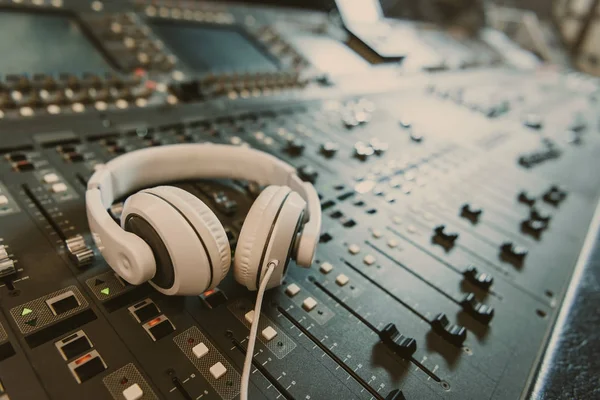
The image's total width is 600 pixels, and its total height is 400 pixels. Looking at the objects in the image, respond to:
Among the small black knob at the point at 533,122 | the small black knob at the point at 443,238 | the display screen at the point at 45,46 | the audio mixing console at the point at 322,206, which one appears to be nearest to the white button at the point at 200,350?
the audio mixing console at the point at 322,206

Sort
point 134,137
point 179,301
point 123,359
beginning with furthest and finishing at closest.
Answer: point 134,137 < point 179,301 < point 123,359

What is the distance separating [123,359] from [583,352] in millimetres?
872

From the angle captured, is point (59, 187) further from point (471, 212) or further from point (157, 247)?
point (471, 212)

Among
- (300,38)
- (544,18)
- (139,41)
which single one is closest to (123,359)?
(139,41)

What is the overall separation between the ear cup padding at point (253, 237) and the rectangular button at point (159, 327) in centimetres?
12

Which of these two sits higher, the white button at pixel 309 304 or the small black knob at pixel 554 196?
the white button at pixel 309 304

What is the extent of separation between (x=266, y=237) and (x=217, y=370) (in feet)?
0.66

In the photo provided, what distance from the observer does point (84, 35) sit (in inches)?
55.0

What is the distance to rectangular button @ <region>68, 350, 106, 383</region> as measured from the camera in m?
0.51

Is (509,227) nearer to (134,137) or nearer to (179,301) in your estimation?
(179,301)

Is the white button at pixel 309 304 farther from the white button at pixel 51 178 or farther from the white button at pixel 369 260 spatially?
the white button at pixel 51 178

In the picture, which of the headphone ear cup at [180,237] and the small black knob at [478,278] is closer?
the headphone ear cup at [180,237]

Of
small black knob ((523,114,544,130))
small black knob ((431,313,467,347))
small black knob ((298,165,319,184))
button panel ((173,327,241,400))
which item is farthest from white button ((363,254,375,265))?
small black knob ((523,114,544,130))

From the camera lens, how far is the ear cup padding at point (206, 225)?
579mm
